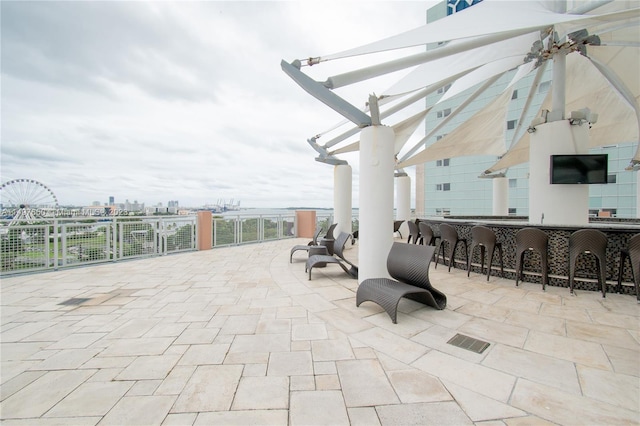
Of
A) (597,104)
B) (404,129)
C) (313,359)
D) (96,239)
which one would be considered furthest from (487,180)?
(96,239)

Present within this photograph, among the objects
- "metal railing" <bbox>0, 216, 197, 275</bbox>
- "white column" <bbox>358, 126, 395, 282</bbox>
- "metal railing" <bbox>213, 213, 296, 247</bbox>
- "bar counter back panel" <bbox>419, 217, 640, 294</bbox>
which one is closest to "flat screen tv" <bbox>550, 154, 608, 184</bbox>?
"bar counter back panel" <bbox>419, 217, 640, 294</bbox>

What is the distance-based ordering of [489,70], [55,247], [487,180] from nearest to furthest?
[55,247] < [489,70] < [487,180]

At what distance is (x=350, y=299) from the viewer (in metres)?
4.46

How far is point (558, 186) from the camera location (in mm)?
6348

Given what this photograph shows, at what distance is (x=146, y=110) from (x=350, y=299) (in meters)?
16.2

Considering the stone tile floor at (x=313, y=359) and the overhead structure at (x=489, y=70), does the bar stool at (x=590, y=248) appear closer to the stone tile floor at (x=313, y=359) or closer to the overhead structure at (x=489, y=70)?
the stone tile floor at (x=313, y=359)

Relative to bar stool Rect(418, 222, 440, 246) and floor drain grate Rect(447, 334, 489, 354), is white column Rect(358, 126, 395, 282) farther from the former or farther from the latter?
bar stool Rect(418, 222, 440, 246)

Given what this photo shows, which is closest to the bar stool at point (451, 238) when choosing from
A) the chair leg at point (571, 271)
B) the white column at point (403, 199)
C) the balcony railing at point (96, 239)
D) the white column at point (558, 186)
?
the chair leg at point (571, 271)

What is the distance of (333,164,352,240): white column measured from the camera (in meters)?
9.95

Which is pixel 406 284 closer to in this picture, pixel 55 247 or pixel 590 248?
pixel 590 248

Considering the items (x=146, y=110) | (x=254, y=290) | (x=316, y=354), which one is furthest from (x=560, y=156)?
(x=146, y=110)

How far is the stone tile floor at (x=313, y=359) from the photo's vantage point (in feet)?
6.21

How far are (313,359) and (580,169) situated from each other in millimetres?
7522

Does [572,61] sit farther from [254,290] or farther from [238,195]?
[238,195]
